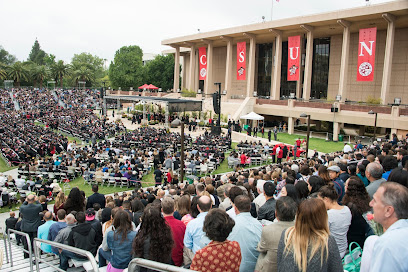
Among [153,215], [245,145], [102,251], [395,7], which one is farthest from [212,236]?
[395,7]

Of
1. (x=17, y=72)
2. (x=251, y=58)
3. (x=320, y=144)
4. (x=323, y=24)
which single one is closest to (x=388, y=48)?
(x=323, y=24)

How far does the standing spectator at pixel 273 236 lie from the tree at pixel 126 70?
66382mm

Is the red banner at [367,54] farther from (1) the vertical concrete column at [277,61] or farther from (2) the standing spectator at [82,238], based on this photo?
(2) the standing spectator at [82,238]

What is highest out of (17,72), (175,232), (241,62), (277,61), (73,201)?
(277,61)

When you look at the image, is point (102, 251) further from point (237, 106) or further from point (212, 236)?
point (237, 106)

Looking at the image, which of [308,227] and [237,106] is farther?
[237,106]

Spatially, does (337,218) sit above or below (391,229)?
below

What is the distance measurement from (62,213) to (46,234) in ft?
1.67

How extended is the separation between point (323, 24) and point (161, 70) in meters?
40.4

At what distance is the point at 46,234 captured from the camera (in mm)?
7004

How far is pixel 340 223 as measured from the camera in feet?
14.9

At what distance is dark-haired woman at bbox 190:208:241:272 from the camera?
3.58 m

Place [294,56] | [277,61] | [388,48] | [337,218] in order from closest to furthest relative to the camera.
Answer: [337,218], [388,48], [294,56], [277,61]

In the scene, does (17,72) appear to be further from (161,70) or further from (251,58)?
(251,58)
